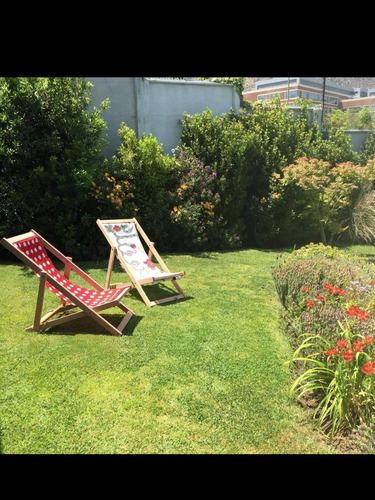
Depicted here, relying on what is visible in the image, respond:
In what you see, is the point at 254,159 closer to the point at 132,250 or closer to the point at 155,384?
the point at 132,250

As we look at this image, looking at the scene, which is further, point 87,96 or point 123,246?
point 87,96

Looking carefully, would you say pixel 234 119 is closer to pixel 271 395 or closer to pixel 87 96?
pixel 87 96

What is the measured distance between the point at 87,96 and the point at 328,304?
22.0 feet

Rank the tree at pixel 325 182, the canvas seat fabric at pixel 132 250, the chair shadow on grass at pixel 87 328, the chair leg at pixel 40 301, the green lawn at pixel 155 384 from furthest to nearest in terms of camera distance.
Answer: the tree at pixel 325 182, the canvas seat fabric at pixel 132 250, the chair shadow on grass at pixel 87 328, the chair leg at pixel 40 301, the green lawn at pixel 155 384

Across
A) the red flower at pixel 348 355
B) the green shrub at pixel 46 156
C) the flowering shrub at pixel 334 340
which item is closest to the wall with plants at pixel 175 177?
the green shrub at pixel 46 156

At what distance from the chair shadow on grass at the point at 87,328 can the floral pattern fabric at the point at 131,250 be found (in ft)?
2.63

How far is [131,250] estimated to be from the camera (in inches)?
238

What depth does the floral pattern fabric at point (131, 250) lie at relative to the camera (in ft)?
18.8

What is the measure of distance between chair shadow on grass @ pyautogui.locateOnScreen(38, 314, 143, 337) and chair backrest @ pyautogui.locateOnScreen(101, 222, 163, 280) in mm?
801

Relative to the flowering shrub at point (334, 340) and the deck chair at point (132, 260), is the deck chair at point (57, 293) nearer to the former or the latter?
the deck chair at point (132, 260)
